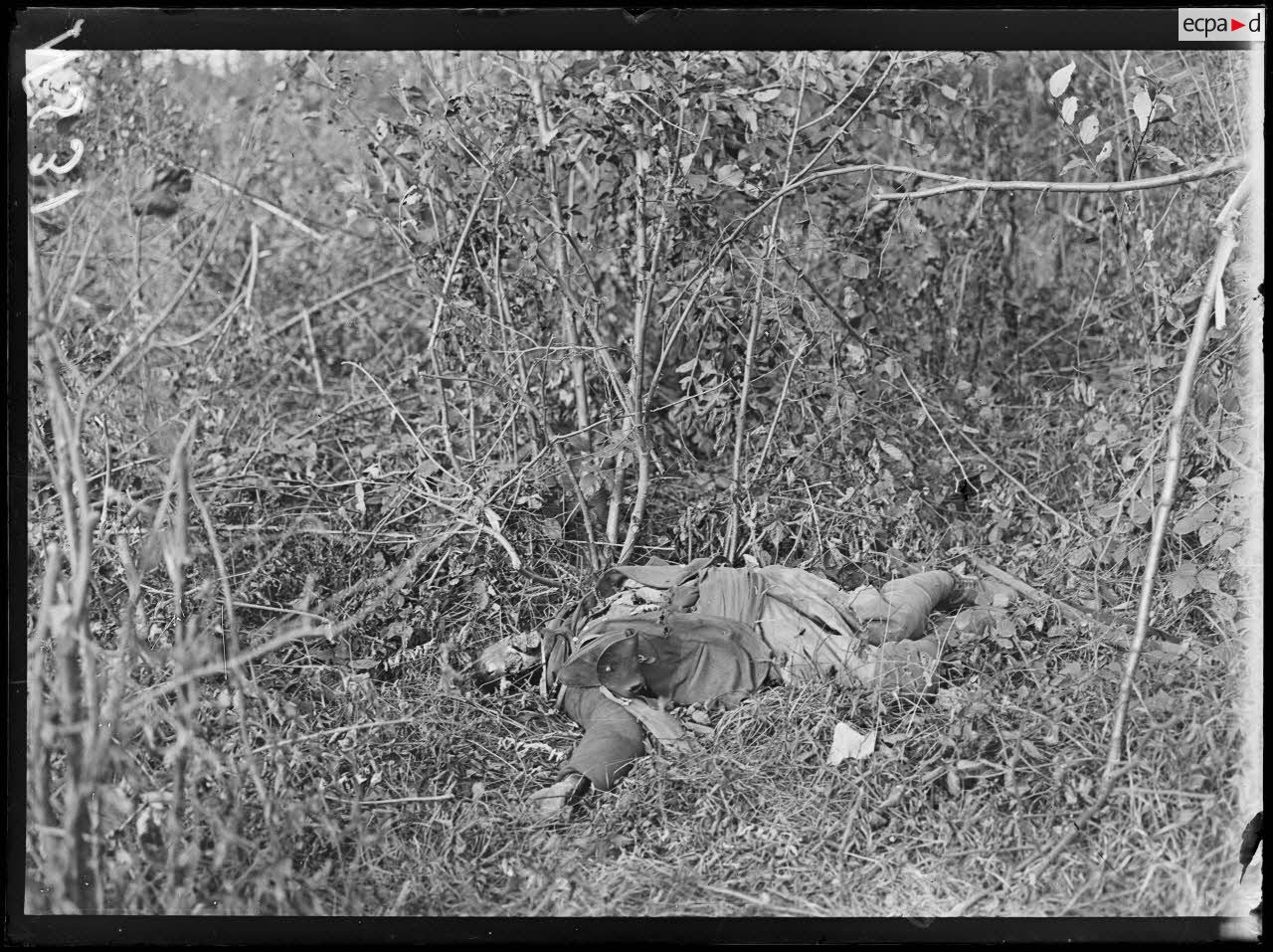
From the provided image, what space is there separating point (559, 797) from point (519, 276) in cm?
143

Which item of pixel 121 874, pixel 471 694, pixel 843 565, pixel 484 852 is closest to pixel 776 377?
pixel 843 565

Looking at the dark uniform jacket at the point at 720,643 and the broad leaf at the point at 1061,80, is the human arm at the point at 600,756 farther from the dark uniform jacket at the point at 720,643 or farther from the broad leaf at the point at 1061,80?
the broad leaf at the point at 1061,80

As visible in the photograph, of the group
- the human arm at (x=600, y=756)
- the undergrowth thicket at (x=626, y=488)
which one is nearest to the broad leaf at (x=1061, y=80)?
the undergrowth thicket at (x=626, y=488)

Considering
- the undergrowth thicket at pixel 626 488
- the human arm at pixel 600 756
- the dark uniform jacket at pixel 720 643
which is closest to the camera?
the undergrowth thicket at pixel 626 488

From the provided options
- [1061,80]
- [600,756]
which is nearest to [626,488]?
[600,756]

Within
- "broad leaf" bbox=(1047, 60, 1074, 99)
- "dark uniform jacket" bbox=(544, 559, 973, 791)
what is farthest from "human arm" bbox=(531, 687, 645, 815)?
"broad leaf" bbox=(1047, 60, 1074, 99)

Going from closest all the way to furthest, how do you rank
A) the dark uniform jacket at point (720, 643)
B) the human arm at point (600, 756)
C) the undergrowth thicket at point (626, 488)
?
the undergrowth thicket at point (626, 488) → the human arm at point (600, 756) → the dark uniform jacket at point (720, 643)

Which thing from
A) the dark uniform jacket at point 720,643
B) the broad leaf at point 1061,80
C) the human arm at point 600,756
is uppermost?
the broad leaf at point 1061,80

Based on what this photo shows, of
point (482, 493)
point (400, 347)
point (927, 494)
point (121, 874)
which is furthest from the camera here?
point (400, 347)

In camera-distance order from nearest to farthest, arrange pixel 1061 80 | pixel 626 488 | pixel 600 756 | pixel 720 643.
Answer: pixel 1061 80
pixel 600 756
pixel 720 643
pixel 626 488

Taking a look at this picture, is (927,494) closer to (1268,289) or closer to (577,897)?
(1268,289)

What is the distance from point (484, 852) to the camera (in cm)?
262

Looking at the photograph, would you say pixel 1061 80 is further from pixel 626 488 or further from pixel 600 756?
pixel 600 756

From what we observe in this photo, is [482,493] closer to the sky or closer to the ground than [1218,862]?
closer to the sky
